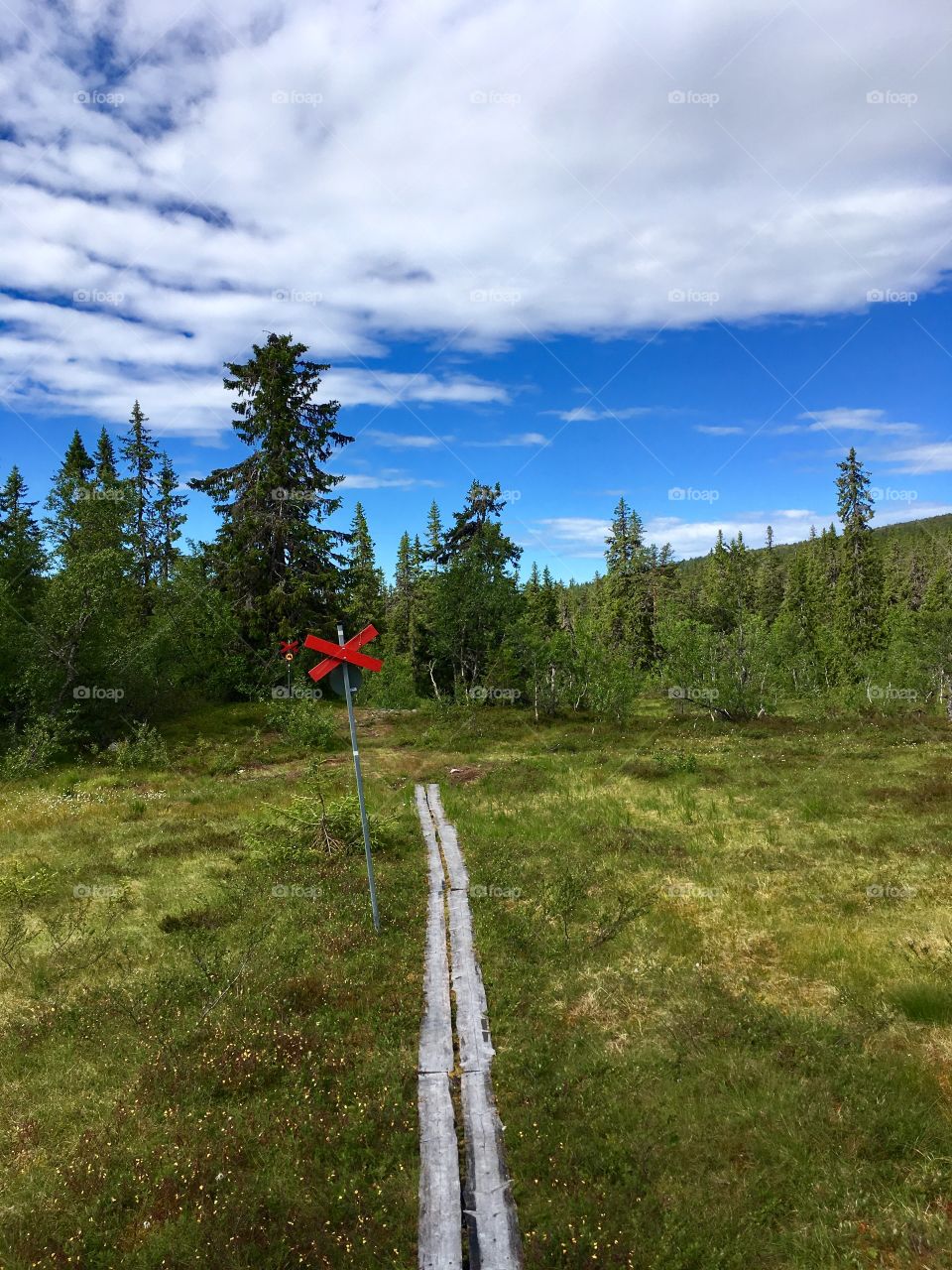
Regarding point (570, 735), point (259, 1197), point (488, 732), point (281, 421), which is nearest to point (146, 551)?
point (281, 421)

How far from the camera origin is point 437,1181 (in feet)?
18.9

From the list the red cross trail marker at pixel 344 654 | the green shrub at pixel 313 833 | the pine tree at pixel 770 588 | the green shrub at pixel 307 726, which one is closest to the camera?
the red cross trail marker at pixel 344 654

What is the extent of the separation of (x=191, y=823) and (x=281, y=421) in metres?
27.2

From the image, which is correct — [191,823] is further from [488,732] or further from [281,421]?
[281,421]

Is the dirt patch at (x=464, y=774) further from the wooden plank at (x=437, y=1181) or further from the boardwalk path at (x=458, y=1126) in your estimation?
the wooden plank at (x=437, y=1181)

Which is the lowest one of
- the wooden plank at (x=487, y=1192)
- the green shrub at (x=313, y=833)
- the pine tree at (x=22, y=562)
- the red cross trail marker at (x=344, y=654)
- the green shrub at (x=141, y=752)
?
the wooden plank at (x=487, y=1192)

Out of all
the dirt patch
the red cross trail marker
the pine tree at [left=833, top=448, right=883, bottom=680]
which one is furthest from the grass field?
the pine tree at [left=833, top=448, right=883, bottom=680]

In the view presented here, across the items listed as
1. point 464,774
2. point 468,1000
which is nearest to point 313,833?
point 468,1000

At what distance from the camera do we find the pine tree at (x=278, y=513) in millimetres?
37469

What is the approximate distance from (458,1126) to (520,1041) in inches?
58.8

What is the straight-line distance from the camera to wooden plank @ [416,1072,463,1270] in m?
5.07

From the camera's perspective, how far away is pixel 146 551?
43.9 m

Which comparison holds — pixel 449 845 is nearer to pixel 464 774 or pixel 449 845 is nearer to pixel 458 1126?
pixel 464 774

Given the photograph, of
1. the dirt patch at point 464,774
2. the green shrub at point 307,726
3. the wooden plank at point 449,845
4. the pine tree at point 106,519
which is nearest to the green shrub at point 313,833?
the wooden plank at point 449,845
